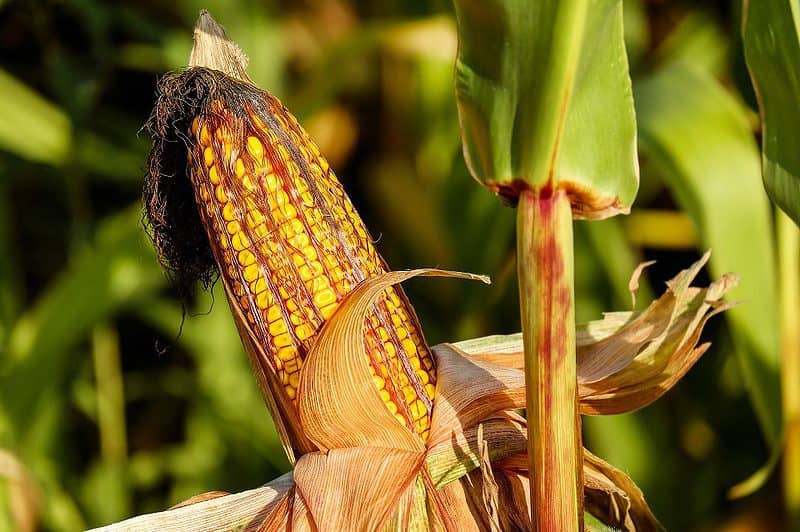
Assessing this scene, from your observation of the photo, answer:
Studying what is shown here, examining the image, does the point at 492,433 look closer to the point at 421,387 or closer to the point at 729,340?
the point at 421,387

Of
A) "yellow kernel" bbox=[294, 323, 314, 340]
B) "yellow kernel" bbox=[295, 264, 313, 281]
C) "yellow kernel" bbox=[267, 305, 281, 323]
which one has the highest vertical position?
"yellow kernel" bbox=[295, 264, 313, 281]

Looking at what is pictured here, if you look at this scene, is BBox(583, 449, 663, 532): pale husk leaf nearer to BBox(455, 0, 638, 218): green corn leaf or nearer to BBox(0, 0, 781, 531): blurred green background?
BBox(455, 0, 638, 218): green corn leaf

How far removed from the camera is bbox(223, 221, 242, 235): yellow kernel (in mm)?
620

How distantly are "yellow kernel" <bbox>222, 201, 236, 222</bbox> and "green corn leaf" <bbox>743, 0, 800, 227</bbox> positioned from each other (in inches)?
14.7

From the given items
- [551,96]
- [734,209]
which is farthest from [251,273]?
[734,209]

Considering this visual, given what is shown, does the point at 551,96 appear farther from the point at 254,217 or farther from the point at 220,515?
the point at 220,515

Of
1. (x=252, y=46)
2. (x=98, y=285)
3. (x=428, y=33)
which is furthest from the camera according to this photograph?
(x=252, y=46)

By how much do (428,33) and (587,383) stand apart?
1171 millimetres

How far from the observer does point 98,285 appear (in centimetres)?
147

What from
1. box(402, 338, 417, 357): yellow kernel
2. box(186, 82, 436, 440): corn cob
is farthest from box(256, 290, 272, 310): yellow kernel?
box(402, 338, 417, 357): yellow kernel

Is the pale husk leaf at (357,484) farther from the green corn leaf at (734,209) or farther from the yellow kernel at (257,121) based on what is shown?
the green corn leaf at (734,209)

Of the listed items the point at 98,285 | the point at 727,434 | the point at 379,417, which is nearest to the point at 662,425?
the point at 727,434

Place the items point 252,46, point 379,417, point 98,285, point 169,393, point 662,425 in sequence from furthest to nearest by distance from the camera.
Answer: point 169,393 → point 252,46 → point 662,425 → point 98,285 → point 379,417

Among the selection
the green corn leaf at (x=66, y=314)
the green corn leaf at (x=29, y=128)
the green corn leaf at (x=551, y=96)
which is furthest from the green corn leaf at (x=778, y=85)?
the green corn leaf at (x=29, y=128)
